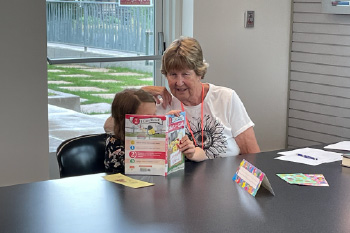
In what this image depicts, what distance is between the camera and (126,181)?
2582mm

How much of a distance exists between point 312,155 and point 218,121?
1.62 feet

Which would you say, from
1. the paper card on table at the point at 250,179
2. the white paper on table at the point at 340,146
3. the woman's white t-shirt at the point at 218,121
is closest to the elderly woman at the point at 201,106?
the woman's white t-shirt at the point at 218,121

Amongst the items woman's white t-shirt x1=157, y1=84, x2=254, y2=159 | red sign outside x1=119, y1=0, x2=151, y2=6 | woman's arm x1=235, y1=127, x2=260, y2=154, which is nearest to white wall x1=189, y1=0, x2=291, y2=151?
red sign outside x1=119, y1=0, x2=151, y2=6

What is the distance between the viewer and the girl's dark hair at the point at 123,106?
9.10 feet

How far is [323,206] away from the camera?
2.32 m

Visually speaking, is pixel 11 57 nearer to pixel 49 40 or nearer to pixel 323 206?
pixel 49 40

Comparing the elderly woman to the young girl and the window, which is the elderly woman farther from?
the window

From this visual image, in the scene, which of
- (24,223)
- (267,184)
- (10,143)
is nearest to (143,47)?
(10,143)

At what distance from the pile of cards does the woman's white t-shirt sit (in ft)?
1.77

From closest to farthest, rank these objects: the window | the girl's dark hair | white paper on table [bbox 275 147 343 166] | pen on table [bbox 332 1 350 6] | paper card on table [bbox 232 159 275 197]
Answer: paper card on table [bbox 232 159 275 197] → the girl's dark hair → white paper on table [bbox 275 147 343 166] → the window → pen on table [bbox 332 1 350 6]

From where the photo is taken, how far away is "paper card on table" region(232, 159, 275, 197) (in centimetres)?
243

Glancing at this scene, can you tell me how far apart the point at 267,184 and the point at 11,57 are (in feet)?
7.16

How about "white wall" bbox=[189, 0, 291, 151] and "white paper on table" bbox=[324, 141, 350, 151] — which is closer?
"white paper on table" bbox=[324, 141, 350, 151]

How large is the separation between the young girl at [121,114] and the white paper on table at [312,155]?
72cm
